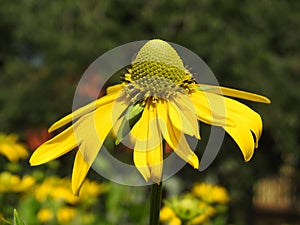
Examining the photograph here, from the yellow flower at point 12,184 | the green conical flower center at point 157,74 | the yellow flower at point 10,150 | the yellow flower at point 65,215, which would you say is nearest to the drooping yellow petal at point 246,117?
the green conical flower center at point 157,74

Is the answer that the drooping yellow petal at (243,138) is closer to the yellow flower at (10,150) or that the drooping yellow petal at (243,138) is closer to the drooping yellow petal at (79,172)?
the drooping yellow petal at (79,172)

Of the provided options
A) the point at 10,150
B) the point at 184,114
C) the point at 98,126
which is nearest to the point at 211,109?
the point at 184,114

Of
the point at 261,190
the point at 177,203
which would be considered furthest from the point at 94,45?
the point at 261,190

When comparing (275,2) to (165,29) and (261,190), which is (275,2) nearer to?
(165,29)

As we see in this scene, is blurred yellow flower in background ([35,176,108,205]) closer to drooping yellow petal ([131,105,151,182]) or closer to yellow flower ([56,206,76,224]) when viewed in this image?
yellow flower ([56,206,76,224])

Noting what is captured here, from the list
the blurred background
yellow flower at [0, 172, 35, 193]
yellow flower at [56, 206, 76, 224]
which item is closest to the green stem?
yellow flower at [0, 172, 35, 193]

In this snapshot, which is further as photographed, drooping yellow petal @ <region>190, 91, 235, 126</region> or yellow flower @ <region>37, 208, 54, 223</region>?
yellow flower @ <region>37, 208, 54, 223</region>

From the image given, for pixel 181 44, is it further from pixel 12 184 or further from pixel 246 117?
pixel 246 117
